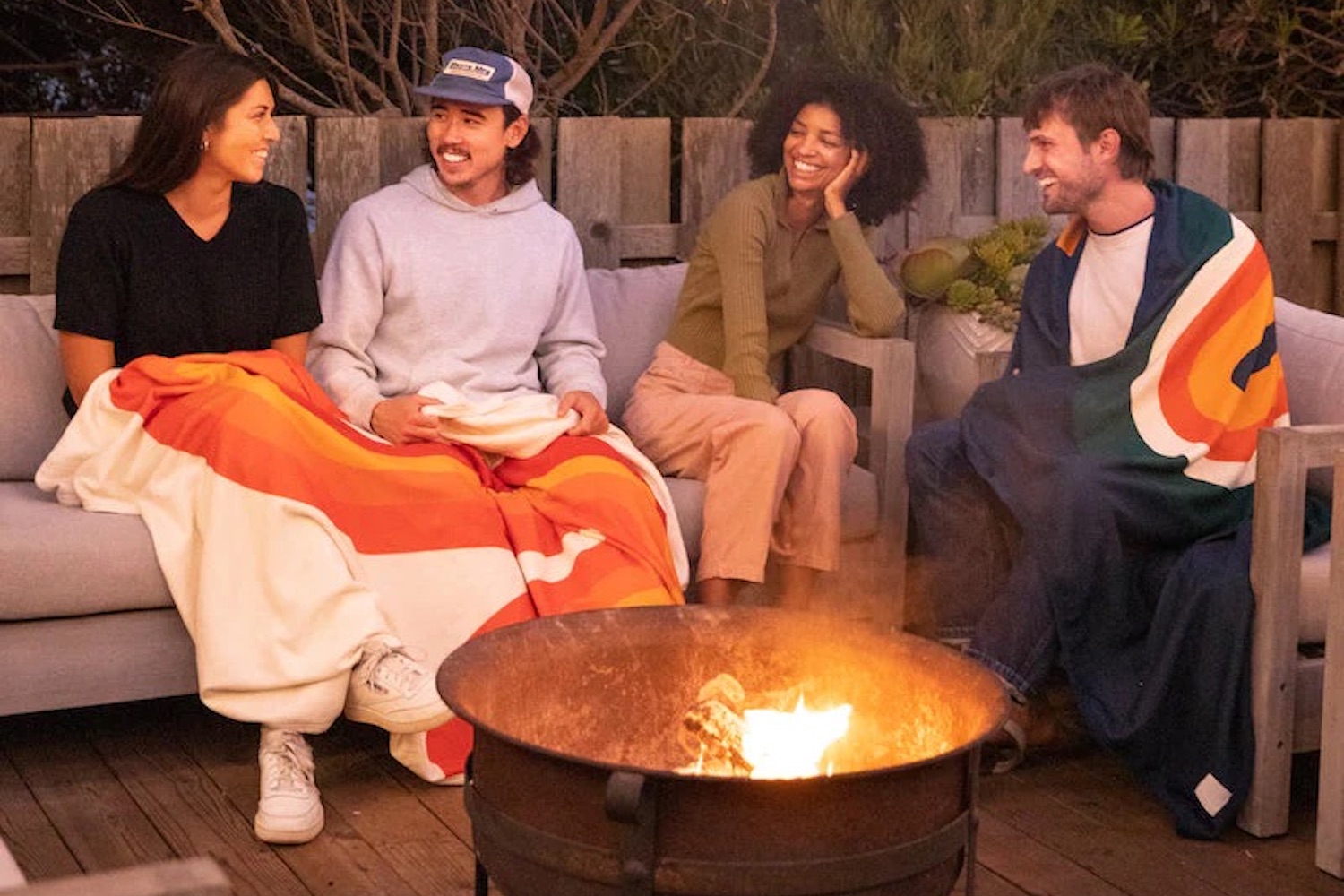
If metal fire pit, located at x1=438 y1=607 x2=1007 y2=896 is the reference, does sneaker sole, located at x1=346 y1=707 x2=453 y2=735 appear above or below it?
below

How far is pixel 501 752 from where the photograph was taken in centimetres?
245

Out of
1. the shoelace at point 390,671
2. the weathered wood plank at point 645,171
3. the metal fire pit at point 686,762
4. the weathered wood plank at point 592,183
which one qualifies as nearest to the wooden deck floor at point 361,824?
the shoelace at point 390,671

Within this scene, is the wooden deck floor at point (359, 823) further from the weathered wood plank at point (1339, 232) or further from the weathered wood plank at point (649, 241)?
the weathered wood plank at point (1339, 232)

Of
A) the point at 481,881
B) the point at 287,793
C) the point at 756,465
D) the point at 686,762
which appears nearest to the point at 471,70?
the point at 756,465

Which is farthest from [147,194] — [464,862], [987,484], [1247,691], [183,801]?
[1247,691]

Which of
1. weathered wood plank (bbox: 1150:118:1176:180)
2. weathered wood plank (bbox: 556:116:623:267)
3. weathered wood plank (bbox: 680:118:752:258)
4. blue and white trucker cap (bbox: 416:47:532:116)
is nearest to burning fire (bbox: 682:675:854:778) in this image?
blue and white trucker cap (bbox: 416:47:532:116)

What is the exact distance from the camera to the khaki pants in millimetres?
→ 4109

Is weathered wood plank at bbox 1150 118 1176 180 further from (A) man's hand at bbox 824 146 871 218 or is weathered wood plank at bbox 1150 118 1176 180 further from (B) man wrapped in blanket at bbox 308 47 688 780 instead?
(B) man wrapped in blanket at bbox 308 47 688 780

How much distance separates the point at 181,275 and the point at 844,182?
1.42 meters

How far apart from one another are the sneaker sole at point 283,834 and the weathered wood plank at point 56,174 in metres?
1.48

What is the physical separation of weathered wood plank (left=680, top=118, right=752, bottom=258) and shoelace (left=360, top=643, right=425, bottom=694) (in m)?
1.67

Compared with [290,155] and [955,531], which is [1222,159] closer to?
[955,531]

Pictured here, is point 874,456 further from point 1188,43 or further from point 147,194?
point 1188,43

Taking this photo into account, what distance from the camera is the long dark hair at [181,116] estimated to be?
3939 millimetres
